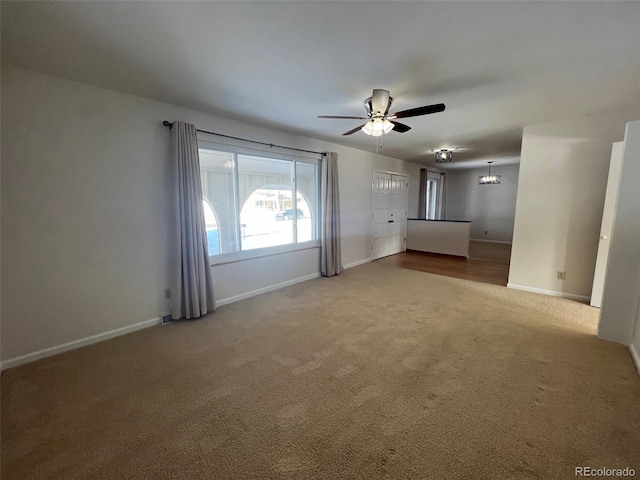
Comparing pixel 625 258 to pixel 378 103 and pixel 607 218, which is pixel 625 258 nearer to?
pixel 607 218

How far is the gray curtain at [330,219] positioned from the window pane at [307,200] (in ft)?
0.60

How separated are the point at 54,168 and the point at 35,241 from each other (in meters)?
0.67

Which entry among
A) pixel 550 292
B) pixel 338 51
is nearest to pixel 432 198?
pixel 550 292

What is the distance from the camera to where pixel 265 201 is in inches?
166

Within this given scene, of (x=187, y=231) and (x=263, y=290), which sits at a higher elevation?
(x=187, y=231)

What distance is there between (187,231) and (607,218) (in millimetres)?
5064

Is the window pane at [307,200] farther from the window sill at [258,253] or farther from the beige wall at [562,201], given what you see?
the beige wall at [562,201]

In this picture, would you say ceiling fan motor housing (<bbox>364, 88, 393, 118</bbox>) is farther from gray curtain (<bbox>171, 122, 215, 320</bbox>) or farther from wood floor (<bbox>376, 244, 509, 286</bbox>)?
wood floor (<bbox>376, 244, 509, 286</bbox>)

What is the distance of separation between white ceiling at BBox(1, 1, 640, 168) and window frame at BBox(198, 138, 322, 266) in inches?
22.8

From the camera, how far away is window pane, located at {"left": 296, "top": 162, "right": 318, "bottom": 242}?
15.6ft

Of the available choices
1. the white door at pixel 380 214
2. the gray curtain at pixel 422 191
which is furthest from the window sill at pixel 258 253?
the gray curtain at pixel 422 191

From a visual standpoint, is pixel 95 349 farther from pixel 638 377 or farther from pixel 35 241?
pixel 638 377

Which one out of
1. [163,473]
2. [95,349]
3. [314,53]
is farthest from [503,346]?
A: [95,349]

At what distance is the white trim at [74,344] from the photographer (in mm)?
2297
